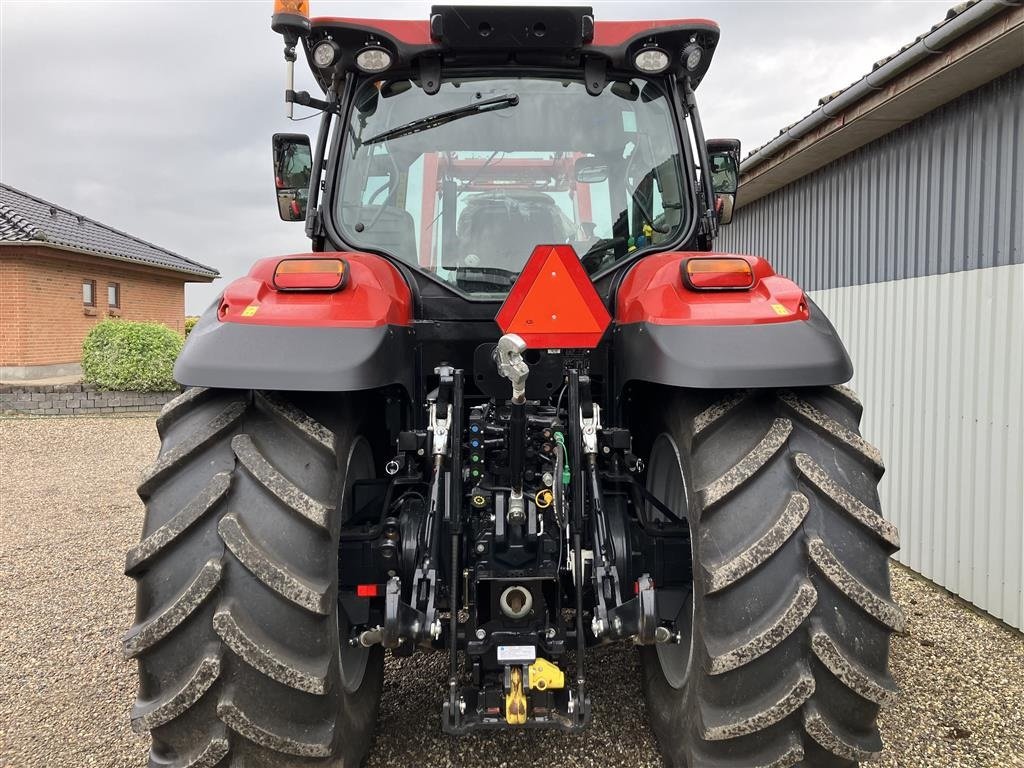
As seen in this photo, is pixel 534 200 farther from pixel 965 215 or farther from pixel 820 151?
pixel 820 151

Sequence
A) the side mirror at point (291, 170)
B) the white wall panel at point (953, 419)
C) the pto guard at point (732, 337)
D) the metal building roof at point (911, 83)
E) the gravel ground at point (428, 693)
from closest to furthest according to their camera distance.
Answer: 1. the pto guard at point (732, 337)
2. the gravel ground at point (428, 693)
3. the side mirror at point (291, 170)
4. the metal building roof at point (911, 83)
5. the white wall panel at point (953, 419)

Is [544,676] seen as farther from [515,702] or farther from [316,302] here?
[316,302]

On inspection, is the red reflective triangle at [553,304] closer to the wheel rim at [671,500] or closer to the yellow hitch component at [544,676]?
the wheel rim at [671,500]

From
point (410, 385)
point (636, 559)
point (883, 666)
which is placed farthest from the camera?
point (410, 385)

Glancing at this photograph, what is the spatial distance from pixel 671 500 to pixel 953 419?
9.23 ft

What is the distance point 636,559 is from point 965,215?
3.59m

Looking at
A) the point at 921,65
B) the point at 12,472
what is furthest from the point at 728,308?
the point at 12,472

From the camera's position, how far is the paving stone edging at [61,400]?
40.8 feet

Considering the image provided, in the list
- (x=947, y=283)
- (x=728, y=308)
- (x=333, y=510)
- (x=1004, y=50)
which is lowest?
(x=333, y=510)

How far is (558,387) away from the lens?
2.27 metres

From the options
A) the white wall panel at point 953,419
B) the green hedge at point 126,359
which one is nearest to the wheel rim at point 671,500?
the white wall panel at point 953,419

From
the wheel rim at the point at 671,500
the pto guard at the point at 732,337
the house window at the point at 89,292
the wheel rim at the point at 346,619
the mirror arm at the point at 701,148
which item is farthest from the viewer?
the house window at the point at 89,292

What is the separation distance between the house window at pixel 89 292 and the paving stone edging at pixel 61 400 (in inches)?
187

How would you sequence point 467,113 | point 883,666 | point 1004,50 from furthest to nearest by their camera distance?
point 1004,50 → point 467,113 → point 883,666
